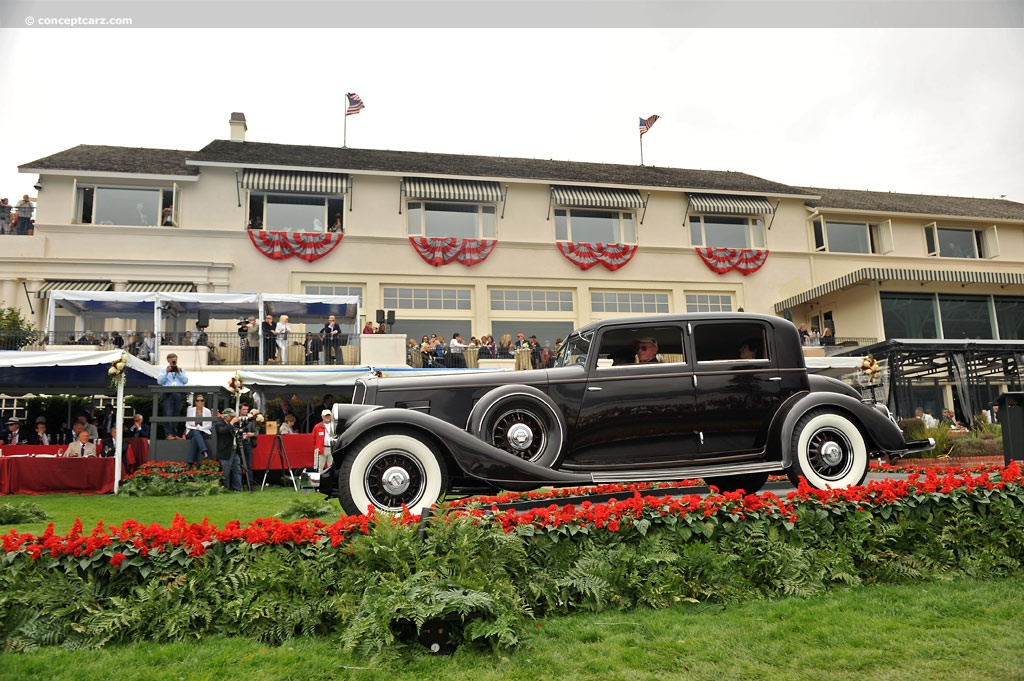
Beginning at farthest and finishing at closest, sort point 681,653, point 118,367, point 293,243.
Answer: point 293,243 < point 118,367 < point 681,653

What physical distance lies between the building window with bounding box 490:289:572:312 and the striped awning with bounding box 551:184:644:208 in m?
3.79

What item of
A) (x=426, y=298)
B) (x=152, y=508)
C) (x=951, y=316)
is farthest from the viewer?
(x=951, y=316)

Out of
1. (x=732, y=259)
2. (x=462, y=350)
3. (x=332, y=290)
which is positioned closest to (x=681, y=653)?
(x=462, y=350)

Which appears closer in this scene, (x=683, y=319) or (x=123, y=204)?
(x=683, y=319)

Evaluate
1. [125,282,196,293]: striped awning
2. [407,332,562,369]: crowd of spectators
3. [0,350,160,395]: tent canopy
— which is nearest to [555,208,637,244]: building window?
[407,332,562,369]: crowd of spectators

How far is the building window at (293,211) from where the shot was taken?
26.4 meters

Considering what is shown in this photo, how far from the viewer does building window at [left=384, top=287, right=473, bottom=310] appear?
1052 inches

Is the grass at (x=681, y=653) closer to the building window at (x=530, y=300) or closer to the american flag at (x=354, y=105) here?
the building window at (x=530, y=300)

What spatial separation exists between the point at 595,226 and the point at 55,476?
71.4 ft

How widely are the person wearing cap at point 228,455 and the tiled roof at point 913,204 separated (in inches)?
1060

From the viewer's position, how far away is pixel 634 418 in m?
6.66

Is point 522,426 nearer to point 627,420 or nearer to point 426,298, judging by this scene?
point 627,420

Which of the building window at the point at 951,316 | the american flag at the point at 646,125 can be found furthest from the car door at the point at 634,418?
the american flag at the point at 646,125

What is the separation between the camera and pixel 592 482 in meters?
6.27
